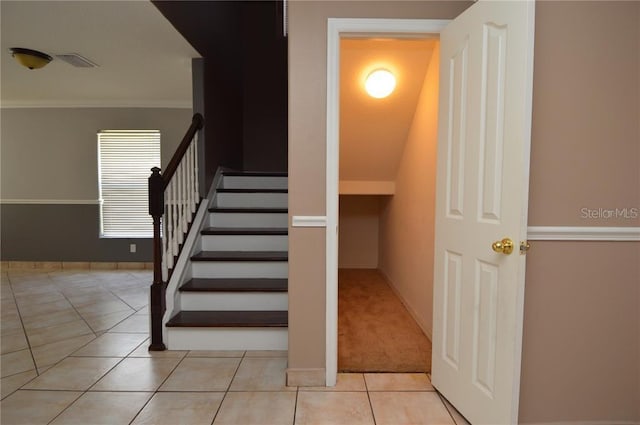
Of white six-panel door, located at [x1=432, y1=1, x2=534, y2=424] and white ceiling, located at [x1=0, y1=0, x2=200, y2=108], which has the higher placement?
white ceiling, located at [x1=0, y1=0, x2=200, y2=108]

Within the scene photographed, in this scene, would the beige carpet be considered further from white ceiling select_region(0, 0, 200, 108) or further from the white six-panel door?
white ceiling select_region(0, 0, 200, 108)

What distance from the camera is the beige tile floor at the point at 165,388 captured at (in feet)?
5.61

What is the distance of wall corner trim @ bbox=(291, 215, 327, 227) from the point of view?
1908 millimetres

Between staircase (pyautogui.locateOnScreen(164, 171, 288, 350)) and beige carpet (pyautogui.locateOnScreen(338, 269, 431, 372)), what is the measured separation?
1.70 feet

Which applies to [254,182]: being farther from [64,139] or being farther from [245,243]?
[64,139]

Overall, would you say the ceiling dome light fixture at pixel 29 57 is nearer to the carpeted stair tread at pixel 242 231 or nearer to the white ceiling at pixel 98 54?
the white ceiling at pixel 98 54

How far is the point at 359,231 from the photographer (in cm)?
464

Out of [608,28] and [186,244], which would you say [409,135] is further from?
[186,244]

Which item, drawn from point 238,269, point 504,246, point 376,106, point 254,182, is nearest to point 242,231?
point 238,269

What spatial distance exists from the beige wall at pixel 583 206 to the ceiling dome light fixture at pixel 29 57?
3.69 meters

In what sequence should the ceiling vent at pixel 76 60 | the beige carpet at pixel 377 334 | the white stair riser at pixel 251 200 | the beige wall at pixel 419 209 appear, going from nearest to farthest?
1. the beige carpet at pixel 377 334
2. the beige wall at pixel 419 209
3. the ceiling vent at pixel 76 60
4. the white stair riser at pixel 251 200

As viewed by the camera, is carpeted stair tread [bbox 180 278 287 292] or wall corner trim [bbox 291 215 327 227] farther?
carpeted stair tread [bbox 180 278 287 292]

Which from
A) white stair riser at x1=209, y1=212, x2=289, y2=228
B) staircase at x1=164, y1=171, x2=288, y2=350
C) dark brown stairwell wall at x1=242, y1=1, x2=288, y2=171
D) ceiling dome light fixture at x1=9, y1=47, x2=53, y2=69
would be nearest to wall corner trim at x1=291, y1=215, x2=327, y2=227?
staircase at x1=164, y1=171, x2=288, y2=350

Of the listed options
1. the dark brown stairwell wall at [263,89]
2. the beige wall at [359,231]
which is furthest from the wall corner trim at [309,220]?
the dark brown stairwell wall at [263,89]
